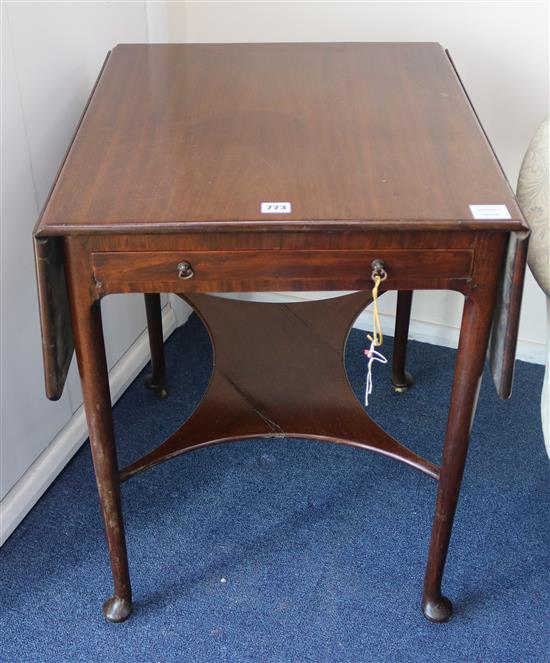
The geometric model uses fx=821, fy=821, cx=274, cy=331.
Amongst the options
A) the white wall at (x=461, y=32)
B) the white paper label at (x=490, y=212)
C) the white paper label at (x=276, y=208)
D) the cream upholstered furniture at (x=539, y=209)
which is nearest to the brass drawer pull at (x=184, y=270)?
the white paper label at (x=276, y=208)

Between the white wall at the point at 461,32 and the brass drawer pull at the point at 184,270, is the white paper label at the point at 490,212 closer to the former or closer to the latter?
the brass drawer pull at the point at 184,270

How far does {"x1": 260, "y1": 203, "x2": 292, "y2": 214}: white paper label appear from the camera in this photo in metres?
0.95

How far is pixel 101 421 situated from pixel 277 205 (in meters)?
0.39

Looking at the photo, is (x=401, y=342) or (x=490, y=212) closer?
(x=490, y=212)

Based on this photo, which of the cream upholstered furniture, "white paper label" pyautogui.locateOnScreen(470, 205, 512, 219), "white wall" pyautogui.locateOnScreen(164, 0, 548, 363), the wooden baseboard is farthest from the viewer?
"white wall" pyautogui.locateOnScreen(164, 0, 548, 363)

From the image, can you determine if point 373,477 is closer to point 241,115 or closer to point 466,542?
point 466,542

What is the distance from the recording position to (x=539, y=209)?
119 centimetres

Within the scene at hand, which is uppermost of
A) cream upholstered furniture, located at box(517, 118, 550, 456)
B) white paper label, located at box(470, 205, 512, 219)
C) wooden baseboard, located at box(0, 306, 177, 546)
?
white paper label, located at box(470, 205, 512, 219)

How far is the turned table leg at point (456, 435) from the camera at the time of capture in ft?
3.36

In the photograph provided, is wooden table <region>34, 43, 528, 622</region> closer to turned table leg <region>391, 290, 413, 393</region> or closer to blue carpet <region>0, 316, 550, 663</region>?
blue carpet <region>0, 316, 550, 663</region>

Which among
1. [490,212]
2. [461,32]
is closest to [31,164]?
[490,212]

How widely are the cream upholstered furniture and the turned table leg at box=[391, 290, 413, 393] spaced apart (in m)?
0.40

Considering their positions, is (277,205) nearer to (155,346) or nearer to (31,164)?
(31,164)

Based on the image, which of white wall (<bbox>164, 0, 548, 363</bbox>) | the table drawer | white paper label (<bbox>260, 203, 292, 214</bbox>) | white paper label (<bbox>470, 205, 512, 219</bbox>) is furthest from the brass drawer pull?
white wall (<bbox>164, 0, 548, 363</bbox>)
